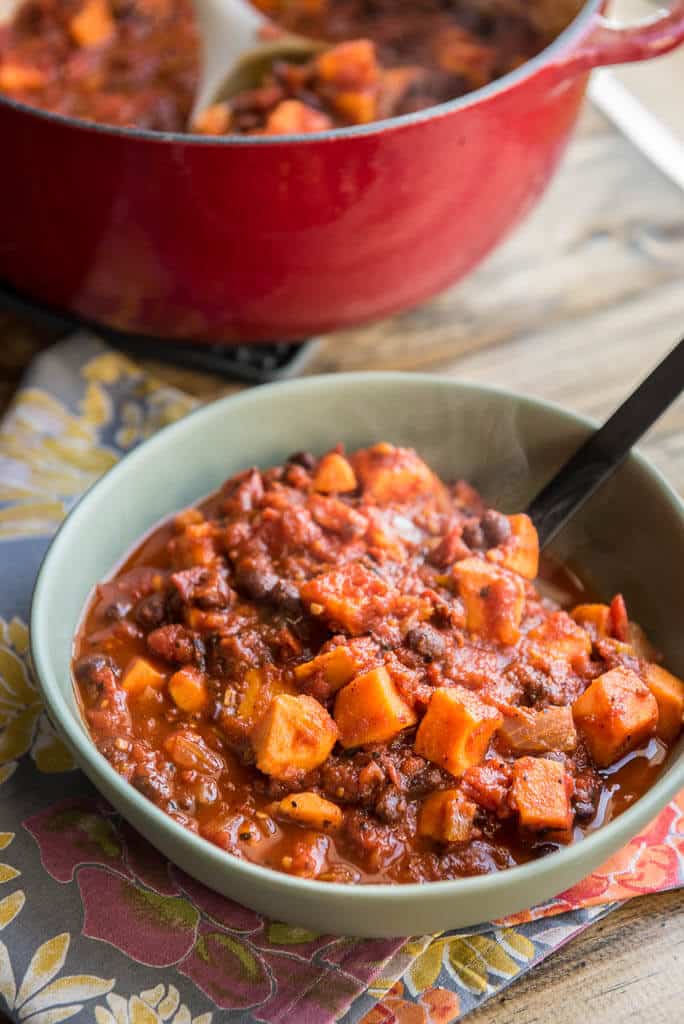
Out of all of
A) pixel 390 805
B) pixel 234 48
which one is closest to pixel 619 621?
pixel 390 805

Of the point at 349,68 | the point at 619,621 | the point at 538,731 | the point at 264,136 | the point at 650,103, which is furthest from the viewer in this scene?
the point at 650,103

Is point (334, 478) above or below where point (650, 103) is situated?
below

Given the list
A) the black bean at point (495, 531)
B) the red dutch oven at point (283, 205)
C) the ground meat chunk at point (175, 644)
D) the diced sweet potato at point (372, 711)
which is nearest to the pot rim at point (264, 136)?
the red dutch oven at point (283, 205)

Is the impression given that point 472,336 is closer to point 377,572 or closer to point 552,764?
point 377,572

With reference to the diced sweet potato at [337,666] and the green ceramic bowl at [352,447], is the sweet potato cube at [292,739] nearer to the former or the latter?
the diced sweet potato at [337,666]

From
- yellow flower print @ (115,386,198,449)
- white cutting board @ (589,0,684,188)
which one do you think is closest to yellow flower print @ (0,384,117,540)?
yellow flower print @ (115,386,198,449)

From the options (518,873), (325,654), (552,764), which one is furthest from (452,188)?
(518,873)

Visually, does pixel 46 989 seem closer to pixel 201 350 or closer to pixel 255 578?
pixel 255 578
